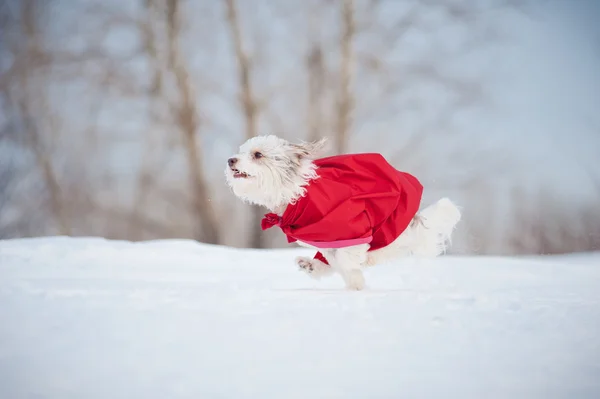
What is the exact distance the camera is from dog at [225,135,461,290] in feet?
9.76

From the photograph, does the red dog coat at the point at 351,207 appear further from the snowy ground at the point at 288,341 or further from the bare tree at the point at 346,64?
the bare tree at the point at 346,64

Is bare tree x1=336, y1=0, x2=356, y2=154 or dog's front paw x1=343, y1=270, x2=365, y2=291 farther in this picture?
bare tree x1=336, y1=0, x2=356, y2=154

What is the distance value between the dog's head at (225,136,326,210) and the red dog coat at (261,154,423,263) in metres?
0.07

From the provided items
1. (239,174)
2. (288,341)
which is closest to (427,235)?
(239,174)

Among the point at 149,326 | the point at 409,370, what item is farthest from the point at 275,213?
the point at 409,370

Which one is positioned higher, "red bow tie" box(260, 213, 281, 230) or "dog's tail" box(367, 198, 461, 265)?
"red bow tie" box(260, 213, 281, 230)

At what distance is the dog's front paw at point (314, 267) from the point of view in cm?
328

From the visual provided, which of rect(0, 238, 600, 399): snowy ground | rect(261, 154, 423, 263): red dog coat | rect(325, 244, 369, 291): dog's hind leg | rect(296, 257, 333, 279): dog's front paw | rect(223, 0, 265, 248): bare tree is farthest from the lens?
rect(223, 0, 265, 248): bare tree

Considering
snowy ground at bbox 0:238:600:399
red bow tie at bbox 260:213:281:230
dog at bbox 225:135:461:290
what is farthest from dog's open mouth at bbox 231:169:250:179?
snowy ground at bbox 0:238:600:399

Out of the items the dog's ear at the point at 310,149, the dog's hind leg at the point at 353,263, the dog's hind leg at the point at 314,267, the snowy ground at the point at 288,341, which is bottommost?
the dog's hind leg at the point at 314,267

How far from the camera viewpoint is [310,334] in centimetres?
192

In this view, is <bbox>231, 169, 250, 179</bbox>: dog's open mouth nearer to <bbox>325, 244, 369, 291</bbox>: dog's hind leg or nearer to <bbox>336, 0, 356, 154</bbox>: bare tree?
<bbox>325, 244, 369, 291</bbox>: dog's hind leg

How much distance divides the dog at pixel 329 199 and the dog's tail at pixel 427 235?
0.01 m

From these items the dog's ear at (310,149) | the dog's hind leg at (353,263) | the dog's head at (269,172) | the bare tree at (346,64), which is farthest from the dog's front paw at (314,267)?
the bare tree at (346,64)
